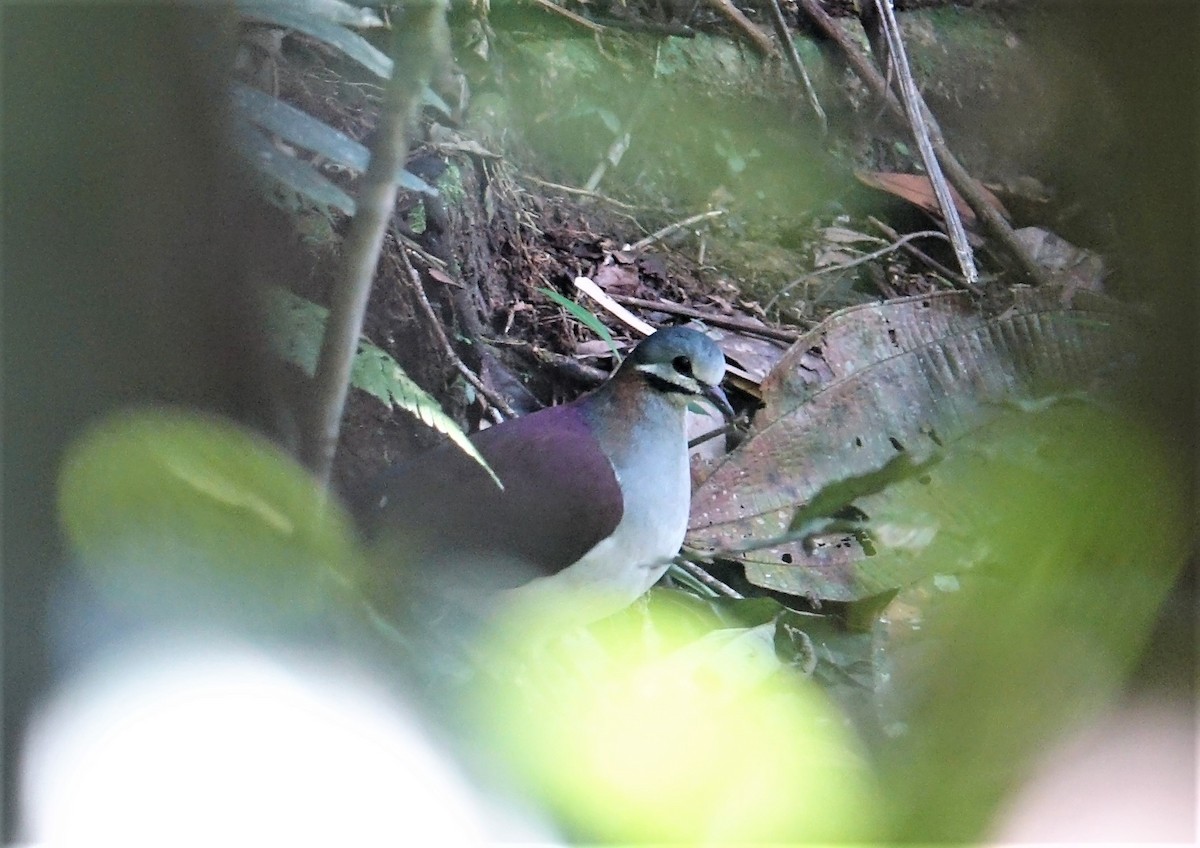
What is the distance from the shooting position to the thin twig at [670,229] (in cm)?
62

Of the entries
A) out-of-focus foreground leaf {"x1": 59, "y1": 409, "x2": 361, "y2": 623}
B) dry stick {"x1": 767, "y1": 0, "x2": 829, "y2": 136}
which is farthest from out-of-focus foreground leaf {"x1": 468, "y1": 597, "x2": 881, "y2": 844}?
dry stick {"x1": 767, "y1": 0, "x2": 829, "y2": 136}

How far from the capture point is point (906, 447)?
0.65m

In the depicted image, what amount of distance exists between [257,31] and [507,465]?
0.90 ft

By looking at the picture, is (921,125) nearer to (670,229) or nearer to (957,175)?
(957,175)

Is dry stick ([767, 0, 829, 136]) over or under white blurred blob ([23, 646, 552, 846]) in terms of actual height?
over

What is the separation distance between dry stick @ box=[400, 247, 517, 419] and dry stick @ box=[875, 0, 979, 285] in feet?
1.03

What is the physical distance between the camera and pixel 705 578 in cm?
64

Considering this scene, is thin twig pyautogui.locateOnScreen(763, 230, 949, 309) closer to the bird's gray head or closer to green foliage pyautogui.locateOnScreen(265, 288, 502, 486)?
the bird's gray head

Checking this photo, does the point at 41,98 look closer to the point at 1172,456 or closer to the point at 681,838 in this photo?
the point at 681,838

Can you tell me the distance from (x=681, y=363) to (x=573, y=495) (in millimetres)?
112

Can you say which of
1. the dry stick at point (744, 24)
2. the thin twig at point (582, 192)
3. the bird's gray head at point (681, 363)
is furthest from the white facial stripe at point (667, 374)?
the dry stick at point (744, 24)

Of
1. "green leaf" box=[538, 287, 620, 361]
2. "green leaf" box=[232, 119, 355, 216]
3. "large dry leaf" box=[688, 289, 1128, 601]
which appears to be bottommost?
"large dry leaf" box=[688, 289, 1128, 601]

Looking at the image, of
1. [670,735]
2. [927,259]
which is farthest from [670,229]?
[670,735]

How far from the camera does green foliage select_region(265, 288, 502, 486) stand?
516 millimetres
